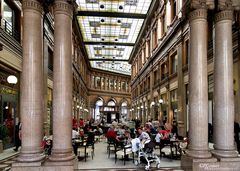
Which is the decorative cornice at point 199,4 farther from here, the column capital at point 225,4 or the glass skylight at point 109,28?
the glass skylight at point 109,28

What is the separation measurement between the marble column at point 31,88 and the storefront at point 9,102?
4161mm

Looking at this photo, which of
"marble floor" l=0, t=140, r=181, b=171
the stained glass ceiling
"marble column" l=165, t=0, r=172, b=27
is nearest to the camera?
"marble floor" l=0, t=140, r=181, b=171

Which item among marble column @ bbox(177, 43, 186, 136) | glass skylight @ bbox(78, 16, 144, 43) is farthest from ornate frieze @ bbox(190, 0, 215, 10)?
glass skylight @ bbox(78, 16, 144, 43)

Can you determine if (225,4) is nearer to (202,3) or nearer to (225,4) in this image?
(225,4)

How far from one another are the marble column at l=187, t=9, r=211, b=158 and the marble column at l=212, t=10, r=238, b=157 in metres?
0.38

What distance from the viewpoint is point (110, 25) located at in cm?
2500

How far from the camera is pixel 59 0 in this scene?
6836 mm

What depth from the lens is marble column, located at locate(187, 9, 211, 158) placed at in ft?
23.2

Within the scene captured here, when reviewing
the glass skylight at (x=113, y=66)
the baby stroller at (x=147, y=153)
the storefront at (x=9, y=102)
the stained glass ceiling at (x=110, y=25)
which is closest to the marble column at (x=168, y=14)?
the stained glass ceiling at (x=110, y=25)

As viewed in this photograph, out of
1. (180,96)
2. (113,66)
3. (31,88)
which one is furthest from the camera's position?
(113,66)

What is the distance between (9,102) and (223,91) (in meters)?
8.85

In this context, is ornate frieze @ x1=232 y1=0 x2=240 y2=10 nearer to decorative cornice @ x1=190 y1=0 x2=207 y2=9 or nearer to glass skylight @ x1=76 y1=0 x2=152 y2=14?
decorative cornice @ x1=190 y1=0 x2=207 y2=9

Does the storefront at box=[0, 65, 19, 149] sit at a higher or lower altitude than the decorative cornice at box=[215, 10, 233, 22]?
lower

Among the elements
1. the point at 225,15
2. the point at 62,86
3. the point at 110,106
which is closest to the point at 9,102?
the point at 62,86
